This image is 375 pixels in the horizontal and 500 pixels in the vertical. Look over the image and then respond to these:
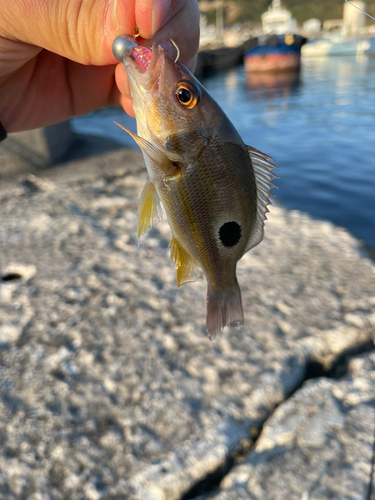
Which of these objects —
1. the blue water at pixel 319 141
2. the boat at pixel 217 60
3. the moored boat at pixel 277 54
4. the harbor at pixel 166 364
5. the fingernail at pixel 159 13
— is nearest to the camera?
the fingernail at pixel 159 13

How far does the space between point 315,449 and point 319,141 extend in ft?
38.6

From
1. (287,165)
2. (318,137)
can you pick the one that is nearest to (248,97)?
(318,137)

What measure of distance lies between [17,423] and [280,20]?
2405 inches

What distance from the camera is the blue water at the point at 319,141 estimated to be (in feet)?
25.5

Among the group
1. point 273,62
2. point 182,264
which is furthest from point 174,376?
point 273,62

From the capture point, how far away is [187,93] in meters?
1.52

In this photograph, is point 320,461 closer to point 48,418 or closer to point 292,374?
point 292,374

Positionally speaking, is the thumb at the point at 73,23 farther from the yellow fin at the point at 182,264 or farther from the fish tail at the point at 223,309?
the fish tail at the point at 223,309

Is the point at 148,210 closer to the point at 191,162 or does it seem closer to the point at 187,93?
the point at 191,162

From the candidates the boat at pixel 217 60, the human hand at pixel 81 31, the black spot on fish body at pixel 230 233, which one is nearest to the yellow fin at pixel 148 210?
the black spot on fish body at pixel 230 233

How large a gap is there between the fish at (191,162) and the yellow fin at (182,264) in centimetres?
4

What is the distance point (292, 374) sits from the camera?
9.19 ft

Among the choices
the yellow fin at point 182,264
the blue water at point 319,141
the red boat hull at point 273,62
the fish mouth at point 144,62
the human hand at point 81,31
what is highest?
the red boat hull at point 273,62

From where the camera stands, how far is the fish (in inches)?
59.7
